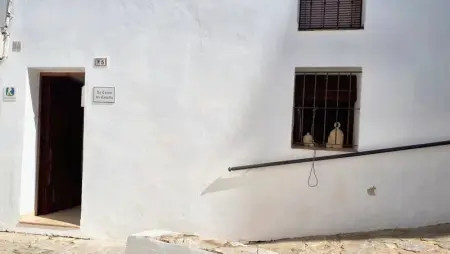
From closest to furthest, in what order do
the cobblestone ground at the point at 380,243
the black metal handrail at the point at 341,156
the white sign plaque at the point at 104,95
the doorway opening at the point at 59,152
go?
1. the cobblestone ground at the point at 380,243
2. the black metal handrail at the point at 341,156
3. the white sign plaque at the point at 104,95
4. the doorway opening at the point at 59,152

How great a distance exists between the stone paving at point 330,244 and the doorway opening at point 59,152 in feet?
1.18

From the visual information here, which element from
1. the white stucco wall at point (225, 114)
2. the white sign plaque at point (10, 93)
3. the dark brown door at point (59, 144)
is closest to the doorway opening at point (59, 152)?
the dark brown door at point (59, 144)

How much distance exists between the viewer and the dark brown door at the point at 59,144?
219 inches

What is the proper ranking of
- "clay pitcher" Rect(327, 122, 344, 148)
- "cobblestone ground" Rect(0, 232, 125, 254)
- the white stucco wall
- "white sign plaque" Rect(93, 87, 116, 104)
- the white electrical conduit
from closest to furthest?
1. the white stucco wall
2. "clay pitcher" Rect(327, 122, 344, 148)
3. "cobblestone ground" Rect(0, 232, 125, 254)
4. "white sign plaque" Rect(93, 87, 116, 104)
5. the white electrical conduit

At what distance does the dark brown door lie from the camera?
557cm

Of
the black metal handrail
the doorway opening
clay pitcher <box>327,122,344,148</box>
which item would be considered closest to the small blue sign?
the doorway opening

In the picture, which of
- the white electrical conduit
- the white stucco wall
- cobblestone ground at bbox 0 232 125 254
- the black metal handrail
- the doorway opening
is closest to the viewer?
the black metal handrail

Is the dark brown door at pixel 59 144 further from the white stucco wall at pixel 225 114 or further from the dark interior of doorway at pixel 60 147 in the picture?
the white stucco wall at pixel 225 114

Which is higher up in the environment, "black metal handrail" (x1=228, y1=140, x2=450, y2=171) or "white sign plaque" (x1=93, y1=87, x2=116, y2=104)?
"white sign plaque" (x1=93, y1=87, x2=116, y2=104)

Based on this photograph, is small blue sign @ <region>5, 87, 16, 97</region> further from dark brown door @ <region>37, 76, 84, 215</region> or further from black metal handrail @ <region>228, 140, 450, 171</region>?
black metal handrail @ <region>228, 140, 450, 171</region>

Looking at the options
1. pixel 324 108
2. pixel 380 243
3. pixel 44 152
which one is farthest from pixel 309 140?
pixel 44 152

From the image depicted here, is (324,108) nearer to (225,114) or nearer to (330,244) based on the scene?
(225,114)

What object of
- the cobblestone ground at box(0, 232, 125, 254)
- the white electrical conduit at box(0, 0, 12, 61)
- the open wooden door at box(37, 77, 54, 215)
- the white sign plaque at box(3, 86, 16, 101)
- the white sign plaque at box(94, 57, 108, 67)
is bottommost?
the cobblestone ground at box(0, 232, 125, 254)

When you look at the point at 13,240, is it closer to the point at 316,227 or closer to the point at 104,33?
the point at 104,33
